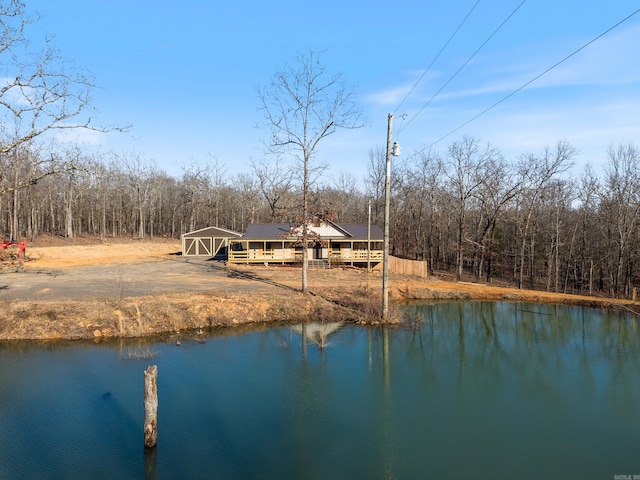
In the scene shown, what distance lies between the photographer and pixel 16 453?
7613 millimetres

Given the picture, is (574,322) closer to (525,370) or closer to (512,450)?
(525,370)

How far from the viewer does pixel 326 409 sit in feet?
31.9

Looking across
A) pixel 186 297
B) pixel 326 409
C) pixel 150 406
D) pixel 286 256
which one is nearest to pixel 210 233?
pixel 286 256

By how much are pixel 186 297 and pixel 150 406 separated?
1086cm

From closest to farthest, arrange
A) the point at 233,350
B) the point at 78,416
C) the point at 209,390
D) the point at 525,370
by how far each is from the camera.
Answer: the point at 78,416
the point at 209,390
the point at 525,370
the point at 233,350

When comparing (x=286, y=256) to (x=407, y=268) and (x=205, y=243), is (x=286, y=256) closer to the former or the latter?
(x=407, y=268)

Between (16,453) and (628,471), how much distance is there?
11.4 metres

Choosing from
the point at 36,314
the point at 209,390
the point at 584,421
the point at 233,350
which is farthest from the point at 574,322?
the point at 36,314

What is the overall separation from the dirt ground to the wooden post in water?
8.29 metres

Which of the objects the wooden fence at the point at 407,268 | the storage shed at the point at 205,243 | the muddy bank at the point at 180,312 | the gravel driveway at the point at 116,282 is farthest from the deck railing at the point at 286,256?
the muddy bank at the point at 180,312

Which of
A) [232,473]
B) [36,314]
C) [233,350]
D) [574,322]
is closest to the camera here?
[232,473]

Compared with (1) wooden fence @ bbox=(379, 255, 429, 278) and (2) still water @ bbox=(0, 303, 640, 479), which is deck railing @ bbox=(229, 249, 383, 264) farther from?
(2) still water @ bbox=(0, 303, 640, 479)

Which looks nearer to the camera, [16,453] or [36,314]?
[16,453]

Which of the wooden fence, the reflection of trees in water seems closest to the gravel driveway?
the reflection of trees in water
